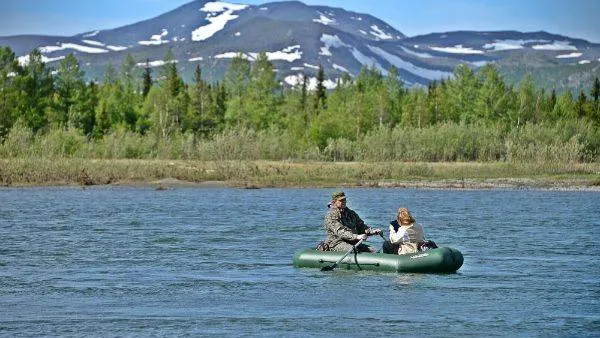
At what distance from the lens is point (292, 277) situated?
26000 mm

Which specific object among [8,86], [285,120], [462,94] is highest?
[8,86]

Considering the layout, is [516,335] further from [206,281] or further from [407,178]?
[407,178]

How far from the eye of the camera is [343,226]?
1035 inches

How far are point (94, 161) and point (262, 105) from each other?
4429cm

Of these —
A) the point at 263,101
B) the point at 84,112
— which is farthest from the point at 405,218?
the point at 263,101

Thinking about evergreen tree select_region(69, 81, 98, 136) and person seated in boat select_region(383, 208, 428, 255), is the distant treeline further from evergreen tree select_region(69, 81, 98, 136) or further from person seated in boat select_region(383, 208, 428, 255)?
person seated in boat select_region(383, 208, 428, 255)

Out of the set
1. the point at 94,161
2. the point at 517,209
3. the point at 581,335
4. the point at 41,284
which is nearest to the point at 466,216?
the point at 517,209

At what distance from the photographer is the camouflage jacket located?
26.2m

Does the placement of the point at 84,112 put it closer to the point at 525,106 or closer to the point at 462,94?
the point at 462,94

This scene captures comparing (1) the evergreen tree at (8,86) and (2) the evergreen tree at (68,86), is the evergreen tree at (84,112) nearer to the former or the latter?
(2) the evergreen tree at (68,86)

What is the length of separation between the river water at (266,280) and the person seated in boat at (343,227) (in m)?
0.73

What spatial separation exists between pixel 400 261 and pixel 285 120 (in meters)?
91.5

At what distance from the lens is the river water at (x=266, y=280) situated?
20203 mm

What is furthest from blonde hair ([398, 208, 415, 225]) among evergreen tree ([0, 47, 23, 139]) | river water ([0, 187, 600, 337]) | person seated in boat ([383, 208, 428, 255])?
evergreen tree ([0, 47, 23, 139])
